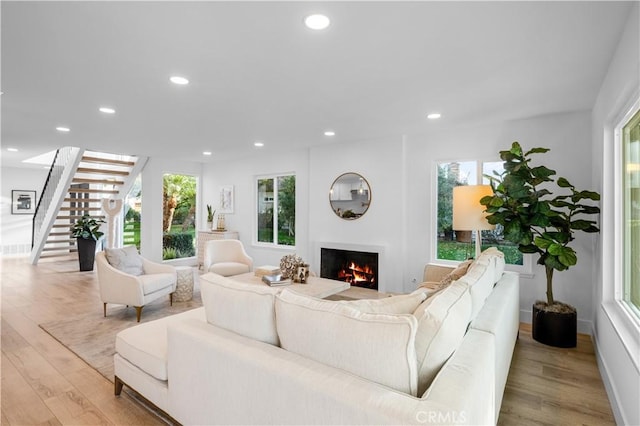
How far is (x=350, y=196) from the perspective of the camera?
17.4ft

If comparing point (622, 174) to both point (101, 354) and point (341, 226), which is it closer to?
point (341, 226)

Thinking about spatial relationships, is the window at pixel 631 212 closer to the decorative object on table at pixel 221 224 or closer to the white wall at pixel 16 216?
the decorative object on table at pixel 221 224

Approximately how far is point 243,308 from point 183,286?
3.21 meters

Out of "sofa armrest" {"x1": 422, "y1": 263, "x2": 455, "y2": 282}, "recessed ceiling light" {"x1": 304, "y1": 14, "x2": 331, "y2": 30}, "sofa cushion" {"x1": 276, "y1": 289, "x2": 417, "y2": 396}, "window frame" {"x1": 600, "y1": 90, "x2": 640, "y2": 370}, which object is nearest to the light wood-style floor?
"window frame" {"x1": 600, "y1": 90, "x2": 640, "y2": 370}

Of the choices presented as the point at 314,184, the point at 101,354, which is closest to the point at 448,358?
the point at 101,354

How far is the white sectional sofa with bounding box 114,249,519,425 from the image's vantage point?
111cm

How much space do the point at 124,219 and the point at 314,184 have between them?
17.0 feet

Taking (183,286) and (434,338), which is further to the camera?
(183,286)

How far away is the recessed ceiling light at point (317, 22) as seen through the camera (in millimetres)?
1896

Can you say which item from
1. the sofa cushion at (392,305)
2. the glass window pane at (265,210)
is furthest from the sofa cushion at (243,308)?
the glass window pane at (265,210)

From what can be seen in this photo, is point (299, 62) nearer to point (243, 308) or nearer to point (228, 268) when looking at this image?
point (243, 308)

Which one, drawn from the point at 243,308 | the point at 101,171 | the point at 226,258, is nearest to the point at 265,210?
the point at 226,258

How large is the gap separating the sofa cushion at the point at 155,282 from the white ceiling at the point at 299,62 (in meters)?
1.94

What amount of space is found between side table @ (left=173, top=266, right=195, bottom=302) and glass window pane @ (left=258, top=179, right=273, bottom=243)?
92.8 inches
